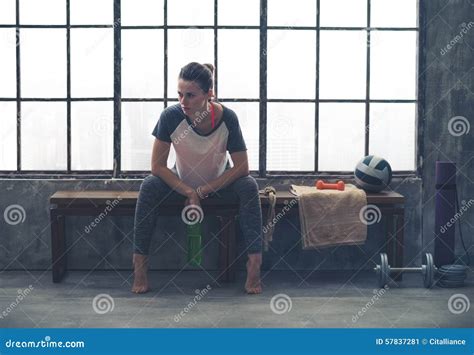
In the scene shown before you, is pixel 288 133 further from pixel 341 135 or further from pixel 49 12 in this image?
pixel 49 12

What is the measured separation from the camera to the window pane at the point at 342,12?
561cm

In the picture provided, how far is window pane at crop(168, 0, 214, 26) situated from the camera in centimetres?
556

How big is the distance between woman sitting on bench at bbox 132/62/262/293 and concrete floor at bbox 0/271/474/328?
0.25 metres

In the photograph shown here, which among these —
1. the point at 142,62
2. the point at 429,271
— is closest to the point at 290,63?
the point at 142,62

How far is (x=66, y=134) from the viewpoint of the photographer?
564 centimetres

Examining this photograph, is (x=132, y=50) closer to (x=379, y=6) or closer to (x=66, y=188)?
(x=66, y=188)

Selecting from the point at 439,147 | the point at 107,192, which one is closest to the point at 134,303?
the point at 107,192

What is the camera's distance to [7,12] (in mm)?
5625

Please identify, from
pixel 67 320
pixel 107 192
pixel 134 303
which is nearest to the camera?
pixel 67 320

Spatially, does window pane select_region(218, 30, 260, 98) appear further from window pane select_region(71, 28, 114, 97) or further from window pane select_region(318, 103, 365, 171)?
window pane select_region(71, 28, 114, 97)

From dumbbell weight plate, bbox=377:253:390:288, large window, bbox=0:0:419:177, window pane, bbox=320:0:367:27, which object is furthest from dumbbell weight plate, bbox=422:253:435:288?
window pane, bbox=320:0:367:27

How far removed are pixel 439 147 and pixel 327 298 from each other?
1.54 metres

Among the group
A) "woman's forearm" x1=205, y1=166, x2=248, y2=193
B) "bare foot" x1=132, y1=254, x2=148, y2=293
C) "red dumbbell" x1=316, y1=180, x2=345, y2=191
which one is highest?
"woman's forearm" x1=205, y1=166, x2=248, y2=193

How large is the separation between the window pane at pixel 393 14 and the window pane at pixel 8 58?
249 cm
